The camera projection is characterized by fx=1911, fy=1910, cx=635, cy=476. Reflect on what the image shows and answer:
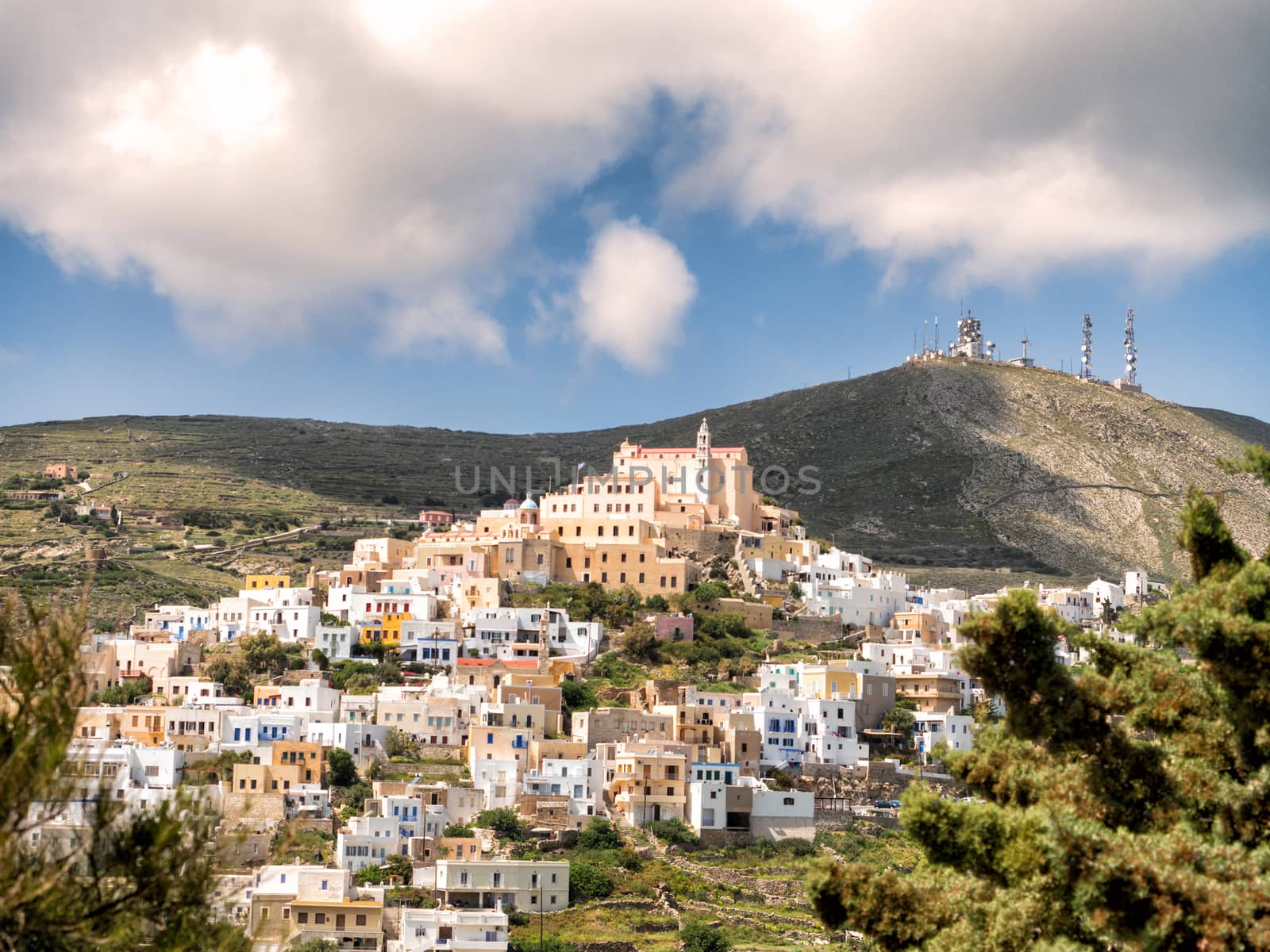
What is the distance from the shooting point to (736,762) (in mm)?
55562

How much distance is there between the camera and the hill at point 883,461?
10625 centimetres

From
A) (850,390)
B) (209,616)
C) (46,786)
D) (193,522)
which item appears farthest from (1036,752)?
(850,390)

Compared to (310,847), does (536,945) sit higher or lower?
lower

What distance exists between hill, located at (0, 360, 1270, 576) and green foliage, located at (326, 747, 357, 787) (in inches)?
1709

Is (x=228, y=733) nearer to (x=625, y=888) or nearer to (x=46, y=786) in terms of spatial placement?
(x=625, y=888)

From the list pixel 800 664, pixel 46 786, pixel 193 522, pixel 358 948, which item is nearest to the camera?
pixel 46 786

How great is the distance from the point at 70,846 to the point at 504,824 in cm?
3593

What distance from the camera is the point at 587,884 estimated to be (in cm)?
4688

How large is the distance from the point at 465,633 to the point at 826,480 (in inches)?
2223

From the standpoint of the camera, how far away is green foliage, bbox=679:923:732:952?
143 feet

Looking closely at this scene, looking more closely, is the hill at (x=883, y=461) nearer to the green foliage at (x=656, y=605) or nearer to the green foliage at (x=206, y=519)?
the green foliage at (x=206, y=519)

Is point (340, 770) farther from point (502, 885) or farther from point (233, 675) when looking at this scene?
point (233, 675)

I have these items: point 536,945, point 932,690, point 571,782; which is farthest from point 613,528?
point 536,945

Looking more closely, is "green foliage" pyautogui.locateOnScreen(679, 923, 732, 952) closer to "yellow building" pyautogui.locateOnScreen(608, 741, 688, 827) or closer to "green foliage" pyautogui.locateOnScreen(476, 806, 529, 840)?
"green foliage" pyautogui.locateOnScreen(476, 806, 529, 840)
